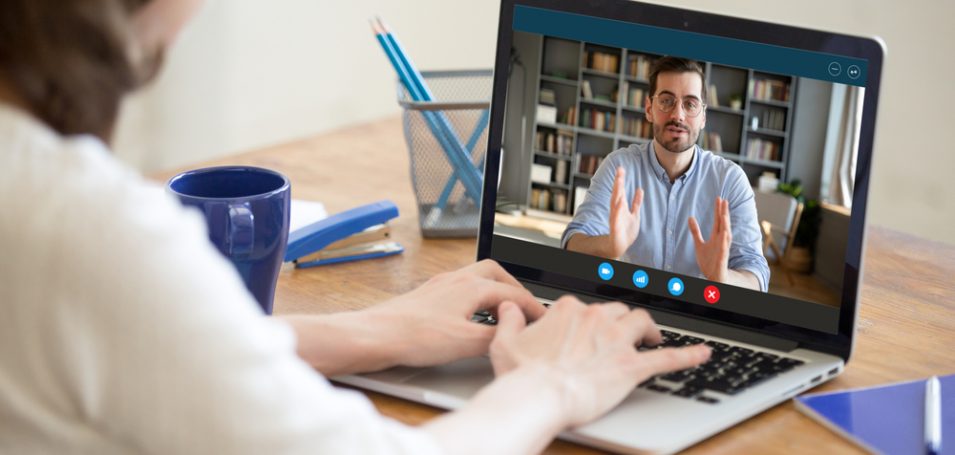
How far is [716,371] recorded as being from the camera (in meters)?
0.89

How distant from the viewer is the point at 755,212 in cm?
95

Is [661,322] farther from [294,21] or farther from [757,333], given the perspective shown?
[294,21]

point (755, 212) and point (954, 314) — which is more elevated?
point (755, 212)

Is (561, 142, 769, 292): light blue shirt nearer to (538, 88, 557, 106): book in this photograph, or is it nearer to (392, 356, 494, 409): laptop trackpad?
(538, 88, 557, 106): book

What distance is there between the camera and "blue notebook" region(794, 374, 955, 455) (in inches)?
31.6

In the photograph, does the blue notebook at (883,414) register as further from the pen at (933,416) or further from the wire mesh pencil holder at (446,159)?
the wire mesh pencil holder at (446,159)

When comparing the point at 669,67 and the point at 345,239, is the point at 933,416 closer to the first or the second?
the point at 669,67

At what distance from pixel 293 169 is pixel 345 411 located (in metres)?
1.05

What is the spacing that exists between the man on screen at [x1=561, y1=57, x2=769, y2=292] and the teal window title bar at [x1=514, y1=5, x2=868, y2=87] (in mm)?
19

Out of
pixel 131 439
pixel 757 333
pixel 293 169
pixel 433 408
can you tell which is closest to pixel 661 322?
pixel 757 333

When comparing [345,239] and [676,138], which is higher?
[676,138]

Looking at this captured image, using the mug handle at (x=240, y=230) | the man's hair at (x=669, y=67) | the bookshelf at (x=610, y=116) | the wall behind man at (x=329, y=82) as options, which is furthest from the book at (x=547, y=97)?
the wall behind man at (x=329, y=82)

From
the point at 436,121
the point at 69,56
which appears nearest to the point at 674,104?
the point at 436,121

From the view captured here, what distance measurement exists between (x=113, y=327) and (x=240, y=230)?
432mm
